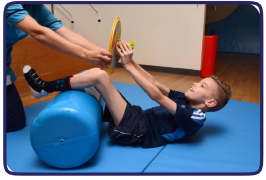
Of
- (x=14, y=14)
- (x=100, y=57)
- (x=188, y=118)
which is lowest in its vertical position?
(x=188, y=118)

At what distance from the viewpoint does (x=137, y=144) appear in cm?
163

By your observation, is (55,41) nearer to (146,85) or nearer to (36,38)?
(36,38)

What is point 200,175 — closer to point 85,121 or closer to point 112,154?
point 112,154

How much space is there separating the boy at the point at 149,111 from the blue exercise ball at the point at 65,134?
25 cm

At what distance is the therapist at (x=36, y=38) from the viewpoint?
1.48 meters

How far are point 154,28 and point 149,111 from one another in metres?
2.80

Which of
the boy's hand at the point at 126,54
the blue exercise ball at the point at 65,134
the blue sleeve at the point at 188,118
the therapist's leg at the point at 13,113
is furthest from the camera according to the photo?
the therapist's leg at the point at 13,113

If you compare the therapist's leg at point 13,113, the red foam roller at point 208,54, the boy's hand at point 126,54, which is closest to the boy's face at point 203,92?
the boy's hand at point 126,54

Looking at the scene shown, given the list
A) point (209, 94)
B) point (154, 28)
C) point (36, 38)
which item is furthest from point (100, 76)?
point (154, 28)

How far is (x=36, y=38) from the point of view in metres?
1.51

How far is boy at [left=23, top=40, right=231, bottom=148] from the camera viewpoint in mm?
1496

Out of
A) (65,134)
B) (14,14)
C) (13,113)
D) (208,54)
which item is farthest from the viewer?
(208,54)

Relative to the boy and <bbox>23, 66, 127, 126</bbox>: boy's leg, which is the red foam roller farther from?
<bbox>23, 66, 127, 126</bbox>: boy's leg

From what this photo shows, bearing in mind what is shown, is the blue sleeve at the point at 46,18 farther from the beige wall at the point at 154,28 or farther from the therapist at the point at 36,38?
the beige wall at the point at 154,28
